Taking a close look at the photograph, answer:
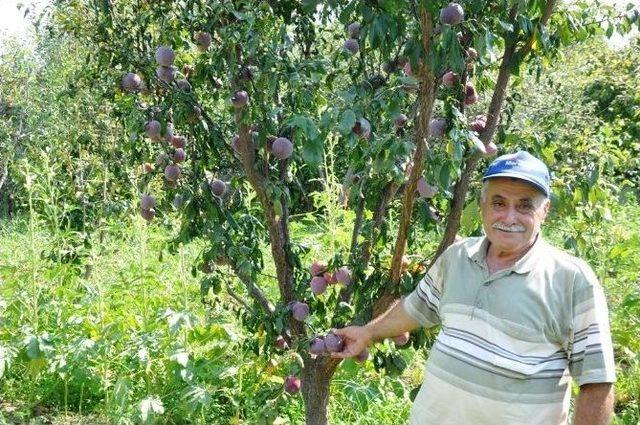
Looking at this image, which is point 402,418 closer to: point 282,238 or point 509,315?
point 282,238

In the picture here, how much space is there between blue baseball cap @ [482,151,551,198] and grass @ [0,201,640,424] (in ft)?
4.76

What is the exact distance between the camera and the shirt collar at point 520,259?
5.98ft

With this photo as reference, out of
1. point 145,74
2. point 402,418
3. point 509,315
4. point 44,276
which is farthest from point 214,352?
point 509,315

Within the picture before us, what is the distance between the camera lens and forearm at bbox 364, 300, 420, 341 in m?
2.20

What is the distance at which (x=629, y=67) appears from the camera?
1109cm

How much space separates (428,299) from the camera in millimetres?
2133

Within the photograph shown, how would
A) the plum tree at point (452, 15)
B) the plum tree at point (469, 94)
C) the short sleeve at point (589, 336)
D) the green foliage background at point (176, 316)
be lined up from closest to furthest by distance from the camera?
the short sleeve at point (589, 336) < the plum tree at point (452, 15) < the plum tree at point (469, 94) < the green foliage background at point (176, 316)

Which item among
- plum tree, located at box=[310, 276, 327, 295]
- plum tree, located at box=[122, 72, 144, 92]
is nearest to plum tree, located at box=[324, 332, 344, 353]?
plum tree, located at box=[310, 276, 327, 295]

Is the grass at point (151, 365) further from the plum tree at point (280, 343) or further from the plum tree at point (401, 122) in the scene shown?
the plum tree at point (401, 122)

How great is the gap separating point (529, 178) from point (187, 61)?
5.39 ft

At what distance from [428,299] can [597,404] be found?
551mm

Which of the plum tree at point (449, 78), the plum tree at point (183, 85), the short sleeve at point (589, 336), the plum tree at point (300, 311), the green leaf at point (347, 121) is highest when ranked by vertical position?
the plum tree at point (449, 78)

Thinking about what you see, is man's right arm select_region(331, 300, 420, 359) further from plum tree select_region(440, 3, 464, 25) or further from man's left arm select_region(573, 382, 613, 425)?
plum tree select_region(440, 3, 464, 25)

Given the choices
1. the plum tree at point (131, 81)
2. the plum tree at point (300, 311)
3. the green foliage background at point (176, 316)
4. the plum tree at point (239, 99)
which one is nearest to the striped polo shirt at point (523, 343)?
the green foliage background at point (176, 316)
